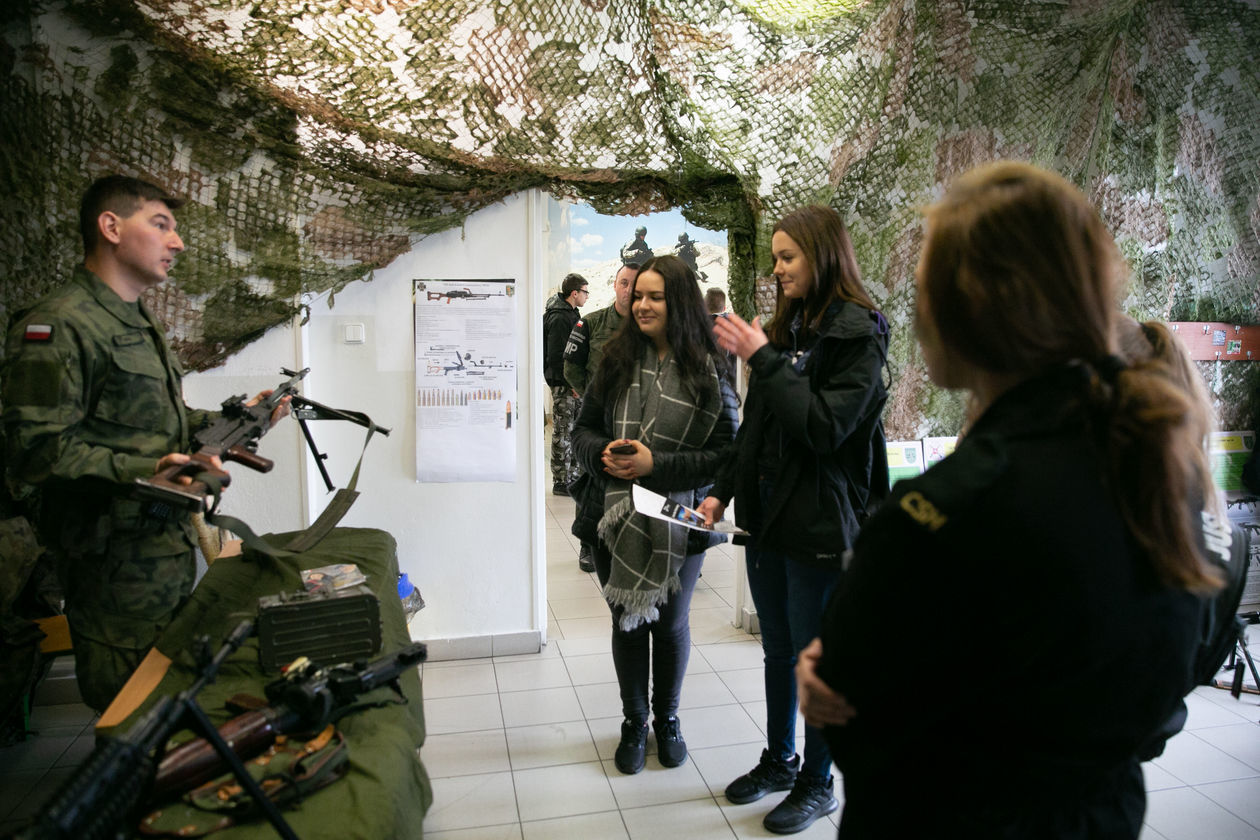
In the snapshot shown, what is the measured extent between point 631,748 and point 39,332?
1869 mm

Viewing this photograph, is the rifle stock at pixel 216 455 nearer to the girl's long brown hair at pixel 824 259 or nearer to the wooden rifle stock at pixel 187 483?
the wooden rifle stock at pixel 187 483

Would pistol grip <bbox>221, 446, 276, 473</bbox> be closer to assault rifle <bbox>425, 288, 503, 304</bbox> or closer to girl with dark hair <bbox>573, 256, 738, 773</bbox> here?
girl with dark hair <bbox>573, 256, 738, 773</bbox>

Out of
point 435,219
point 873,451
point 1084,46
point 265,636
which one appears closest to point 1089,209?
point 873,451

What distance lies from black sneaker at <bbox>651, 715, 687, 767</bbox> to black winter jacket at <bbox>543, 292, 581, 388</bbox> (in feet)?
7.99

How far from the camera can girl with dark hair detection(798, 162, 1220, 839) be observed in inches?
30.3

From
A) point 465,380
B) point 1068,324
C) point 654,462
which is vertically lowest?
point 654,462

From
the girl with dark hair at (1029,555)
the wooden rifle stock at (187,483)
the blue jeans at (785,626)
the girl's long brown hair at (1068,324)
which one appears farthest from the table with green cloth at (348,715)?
the girl's long brown hair at (1068,324)

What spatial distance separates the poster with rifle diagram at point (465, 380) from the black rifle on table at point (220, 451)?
748 mm

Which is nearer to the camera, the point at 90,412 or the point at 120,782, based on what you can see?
the point at 120,782

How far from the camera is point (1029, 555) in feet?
2.49

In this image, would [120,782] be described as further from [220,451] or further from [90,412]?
[90,412]

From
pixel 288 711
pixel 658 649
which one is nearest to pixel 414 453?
pixel 658 649

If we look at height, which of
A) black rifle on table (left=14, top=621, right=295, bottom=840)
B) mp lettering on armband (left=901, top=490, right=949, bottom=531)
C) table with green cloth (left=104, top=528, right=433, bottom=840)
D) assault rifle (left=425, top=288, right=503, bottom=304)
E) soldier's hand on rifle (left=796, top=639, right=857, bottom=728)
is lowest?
table with green cloth (left=104, top=528, right=433, bottom=840)

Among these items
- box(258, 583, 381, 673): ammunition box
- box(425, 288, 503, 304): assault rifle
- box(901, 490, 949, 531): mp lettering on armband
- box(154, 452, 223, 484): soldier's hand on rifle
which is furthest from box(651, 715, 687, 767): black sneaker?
box(901, 490, 949, 531): mp lettering on armband
